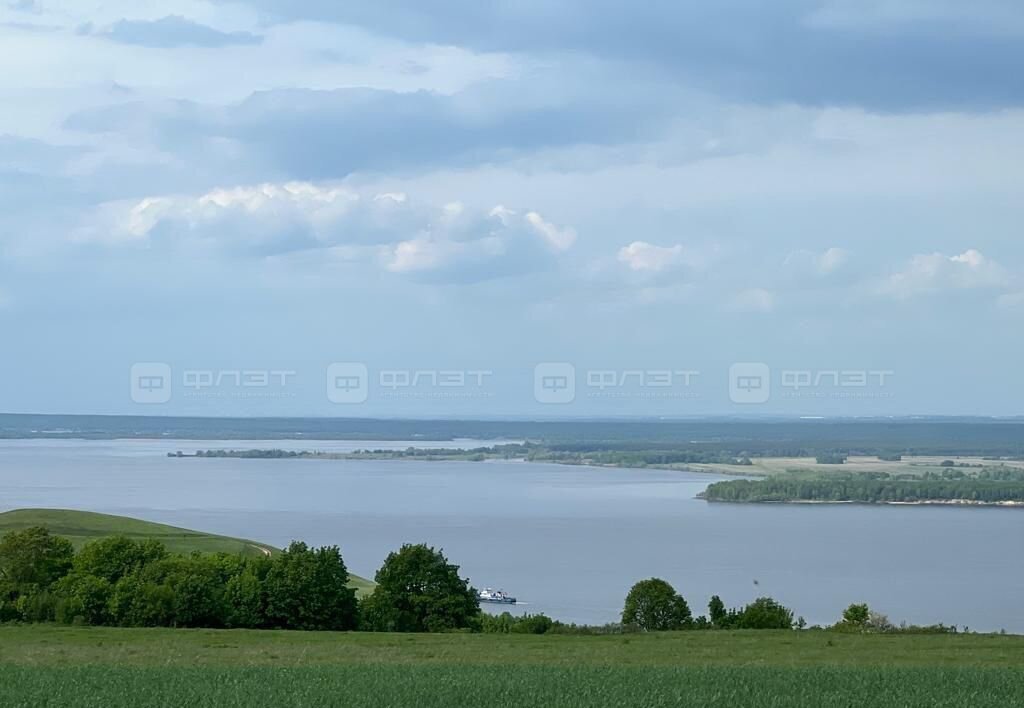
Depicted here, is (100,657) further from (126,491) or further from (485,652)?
(126,491)

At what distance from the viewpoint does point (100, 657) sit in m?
13.9

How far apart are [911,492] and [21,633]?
76.3 meters

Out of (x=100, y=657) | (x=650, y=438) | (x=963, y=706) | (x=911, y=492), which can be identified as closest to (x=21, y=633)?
(x=100, y=657)

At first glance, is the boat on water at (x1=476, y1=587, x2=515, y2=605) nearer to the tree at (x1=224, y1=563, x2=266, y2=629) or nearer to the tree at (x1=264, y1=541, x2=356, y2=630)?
the tree at (x1=264, y1=541, x2=356, y2=630)

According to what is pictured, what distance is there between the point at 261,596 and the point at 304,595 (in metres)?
0.75

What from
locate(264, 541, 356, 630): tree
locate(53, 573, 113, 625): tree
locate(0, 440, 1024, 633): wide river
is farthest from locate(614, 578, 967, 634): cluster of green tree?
locate(53, 573, 113, 625): tree

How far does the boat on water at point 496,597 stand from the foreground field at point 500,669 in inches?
699

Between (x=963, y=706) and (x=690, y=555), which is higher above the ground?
(x=963, y=706)

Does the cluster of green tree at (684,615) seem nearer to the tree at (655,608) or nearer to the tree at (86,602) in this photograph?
the tree at (655,608)

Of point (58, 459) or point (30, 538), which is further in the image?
point (58, 459)

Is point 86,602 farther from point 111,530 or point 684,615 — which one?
point 111,530

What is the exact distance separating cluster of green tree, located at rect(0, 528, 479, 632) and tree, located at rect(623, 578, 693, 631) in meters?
3.23

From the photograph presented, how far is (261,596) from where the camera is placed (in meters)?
20.8

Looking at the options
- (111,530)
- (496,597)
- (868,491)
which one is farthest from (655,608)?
(868,491)
